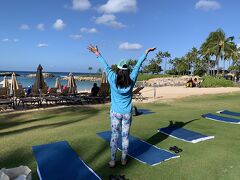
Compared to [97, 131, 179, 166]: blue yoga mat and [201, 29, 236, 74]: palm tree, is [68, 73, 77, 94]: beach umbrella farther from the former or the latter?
[201, 29, 236, 74]: palm tree

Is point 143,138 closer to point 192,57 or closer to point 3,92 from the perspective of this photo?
point 3,92

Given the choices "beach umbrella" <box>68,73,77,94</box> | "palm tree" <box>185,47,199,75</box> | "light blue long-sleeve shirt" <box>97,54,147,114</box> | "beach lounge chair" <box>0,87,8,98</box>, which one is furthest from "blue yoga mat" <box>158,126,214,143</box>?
"palm tree" <box>185,47,199,75</box>

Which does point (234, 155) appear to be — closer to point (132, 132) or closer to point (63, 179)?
point (132, 132)

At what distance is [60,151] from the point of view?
211 inches

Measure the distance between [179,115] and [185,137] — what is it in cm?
327

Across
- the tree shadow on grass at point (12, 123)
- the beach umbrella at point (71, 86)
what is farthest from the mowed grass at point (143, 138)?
the beach umbrella at point (71, 86)

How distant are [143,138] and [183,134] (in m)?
1.04

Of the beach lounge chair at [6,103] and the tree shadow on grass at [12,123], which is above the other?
the beach lounge chair at [6,103]

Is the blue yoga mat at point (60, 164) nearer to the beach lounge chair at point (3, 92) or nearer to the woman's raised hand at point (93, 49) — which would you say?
the woman's raised hand at point (93, 49)

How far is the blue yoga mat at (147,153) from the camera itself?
188 inches

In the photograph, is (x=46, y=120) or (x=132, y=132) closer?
(x=132, y=132)

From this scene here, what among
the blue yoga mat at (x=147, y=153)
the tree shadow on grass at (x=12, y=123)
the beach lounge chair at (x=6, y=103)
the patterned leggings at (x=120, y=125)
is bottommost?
the tree shadow on grass at (x=12, y=123)

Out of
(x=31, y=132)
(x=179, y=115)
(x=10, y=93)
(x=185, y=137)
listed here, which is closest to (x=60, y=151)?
(x=31, y=132)

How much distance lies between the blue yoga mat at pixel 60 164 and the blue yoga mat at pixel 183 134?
2.58 m
